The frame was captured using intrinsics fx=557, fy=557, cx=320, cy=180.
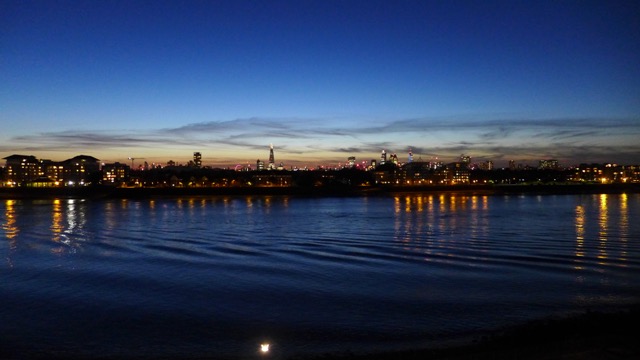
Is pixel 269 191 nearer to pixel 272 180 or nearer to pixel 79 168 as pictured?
pixel 272 180

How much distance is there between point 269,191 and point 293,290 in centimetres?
9495

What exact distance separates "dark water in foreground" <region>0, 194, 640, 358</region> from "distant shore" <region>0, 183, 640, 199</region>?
80970 millimetres

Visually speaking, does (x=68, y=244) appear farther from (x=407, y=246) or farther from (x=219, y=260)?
(x=407, y=246)

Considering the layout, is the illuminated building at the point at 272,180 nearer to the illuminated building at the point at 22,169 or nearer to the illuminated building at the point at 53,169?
the illuminated building at the point at 53,169

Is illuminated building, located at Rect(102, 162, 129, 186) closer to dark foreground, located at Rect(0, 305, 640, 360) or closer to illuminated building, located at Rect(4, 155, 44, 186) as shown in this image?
illuminated building, located at Rect(4, 155, 44, 186)

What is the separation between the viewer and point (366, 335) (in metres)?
9.34

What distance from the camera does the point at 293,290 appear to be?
1312 cm

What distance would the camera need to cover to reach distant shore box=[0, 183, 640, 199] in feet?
331

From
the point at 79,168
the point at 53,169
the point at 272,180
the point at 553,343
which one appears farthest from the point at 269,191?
the point at 553,343

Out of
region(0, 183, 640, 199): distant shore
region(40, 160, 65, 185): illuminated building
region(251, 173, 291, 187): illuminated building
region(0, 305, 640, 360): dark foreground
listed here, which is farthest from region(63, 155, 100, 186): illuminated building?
region(0, 305, 640, 360): dark foreground

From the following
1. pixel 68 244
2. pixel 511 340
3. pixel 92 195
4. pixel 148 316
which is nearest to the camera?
pixel 511 340

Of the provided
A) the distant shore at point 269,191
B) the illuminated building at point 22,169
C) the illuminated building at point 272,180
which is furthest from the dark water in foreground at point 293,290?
the illuminated building at point 22,169

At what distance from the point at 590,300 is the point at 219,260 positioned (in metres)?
11.2

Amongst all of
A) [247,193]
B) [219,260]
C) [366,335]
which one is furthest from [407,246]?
[247,193]
